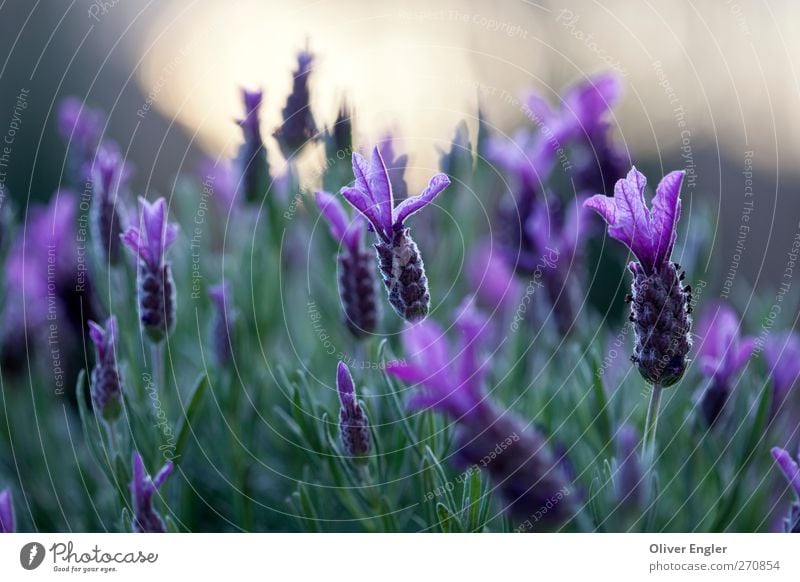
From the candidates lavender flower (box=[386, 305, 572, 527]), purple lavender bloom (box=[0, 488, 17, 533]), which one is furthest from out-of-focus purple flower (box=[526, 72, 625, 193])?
purple lavender bloom (box=[0, 488, 17, 533])

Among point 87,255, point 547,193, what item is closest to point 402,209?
point 547,193

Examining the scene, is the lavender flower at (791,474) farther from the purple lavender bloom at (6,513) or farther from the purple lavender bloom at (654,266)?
the purple lavender bloom at (6,513)

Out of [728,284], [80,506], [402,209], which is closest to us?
[402,209]

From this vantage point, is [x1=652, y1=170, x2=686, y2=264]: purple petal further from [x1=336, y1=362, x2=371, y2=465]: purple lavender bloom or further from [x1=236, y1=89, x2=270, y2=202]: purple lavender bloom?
[x1=236, y1=89, x2=270, y2=202]: purple lavender bloom

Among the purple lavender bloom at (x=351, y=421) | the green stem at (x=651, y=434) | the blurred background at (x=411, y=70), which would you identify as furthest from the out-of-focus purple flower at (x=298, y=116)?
the green stem at (x=651, y=434)

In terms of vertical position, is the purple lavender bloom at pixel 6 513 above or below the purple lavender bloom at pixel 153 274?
below

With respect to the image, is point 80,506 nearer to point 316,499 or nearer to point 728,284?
point 316,499
